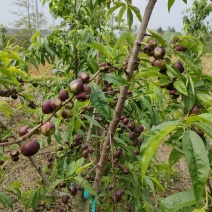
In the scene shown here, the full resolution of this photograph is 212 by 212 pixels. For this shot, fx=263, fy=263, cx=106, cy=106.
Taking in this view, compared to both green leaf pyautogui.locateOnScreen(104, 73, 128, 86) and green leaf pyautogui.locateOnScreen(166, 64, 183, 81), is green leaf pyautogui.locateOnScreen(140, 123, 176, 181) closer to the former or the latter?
green leaf pyautogui.locateOnScreen(166, 64, 183, 81)

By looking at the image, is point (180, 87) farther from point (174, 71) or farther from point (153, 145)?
point (153, 145)

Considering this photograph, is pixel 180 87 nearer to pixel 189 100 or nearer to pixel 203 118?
pixel 189 100

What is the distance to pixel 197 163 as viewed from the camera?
20.9 inches

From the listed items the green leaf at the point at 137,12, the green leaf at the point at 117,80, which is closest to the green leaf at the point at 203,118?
the green leaf at the point at 117,80

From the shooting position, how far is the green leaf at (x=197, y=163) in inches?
20.3

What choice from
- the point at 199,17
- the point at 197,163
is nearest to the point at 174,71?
the point at 197,163

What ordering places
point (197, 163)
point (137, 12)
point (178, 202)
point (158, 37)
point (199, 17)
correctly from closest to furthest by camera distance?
1. point (197, 163)
2. point (178, 202)
3. point (158, 37)
4. point (137, 12)
5. point (199, 17)

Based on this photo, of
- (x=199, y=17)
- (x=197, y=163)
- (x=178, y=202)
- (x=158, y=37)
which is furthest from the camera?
(x=199, y=17)

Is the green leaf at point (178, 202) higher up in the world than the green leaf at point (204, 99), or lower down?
lower down

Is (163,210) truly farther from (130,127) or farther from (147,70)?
(130,127)

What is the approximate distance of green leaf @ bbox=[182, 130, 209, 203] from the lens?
1.69 ft

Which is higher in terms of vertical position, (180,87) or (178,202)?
(180,87)

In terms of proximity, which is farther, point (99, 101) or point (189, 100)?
point (99, 101)

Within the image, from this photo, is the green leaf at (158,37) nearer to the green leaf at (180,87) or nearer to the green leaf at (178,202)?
the green leaf at (180,87)
